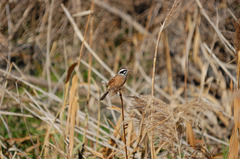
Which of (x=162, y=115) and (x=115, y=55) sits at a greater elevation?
(x=115, y=55)

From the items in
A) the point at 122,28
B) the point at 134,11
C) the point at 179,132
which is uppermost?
the point at 134,11

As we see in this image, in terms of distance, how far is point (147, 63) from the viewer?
4.13m

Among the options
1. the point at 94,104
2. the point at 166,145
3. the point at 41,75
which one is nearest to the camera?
the point at 166,145

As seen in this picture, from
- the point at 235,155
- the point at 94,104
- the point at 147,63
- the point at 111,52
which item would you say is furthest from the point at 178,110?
the point at 111,52

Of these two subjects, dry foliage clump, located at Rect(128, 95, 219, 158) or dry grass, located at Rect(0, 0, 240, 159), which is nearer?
dry foliage clump, located at Rect(128, 95, 219, 158)

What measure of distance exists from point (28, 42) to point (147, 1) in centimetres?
183

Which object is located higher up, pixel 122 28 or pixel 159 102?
pixel 122 28

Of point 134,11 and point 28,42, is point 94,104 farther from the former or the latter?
point 134,11

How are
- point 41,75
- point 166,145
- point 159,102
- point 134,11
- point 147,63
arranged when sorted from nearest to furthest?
point 159,102
point 166,145
point 41,75
point 147,63
point 134,11

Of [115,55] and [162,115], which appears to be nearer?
[162,115]

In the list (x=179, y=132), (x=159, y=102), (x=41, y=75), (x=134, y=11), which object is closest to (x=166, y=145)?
(x=179, y=132)

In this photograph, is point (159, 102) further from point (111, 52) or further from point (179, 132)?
point (111, 52)

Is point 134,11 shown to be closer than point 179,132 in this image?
No

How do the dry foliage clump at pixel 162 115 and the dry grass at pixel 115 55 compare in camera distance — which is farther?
the dry grass at pixel 115 55
